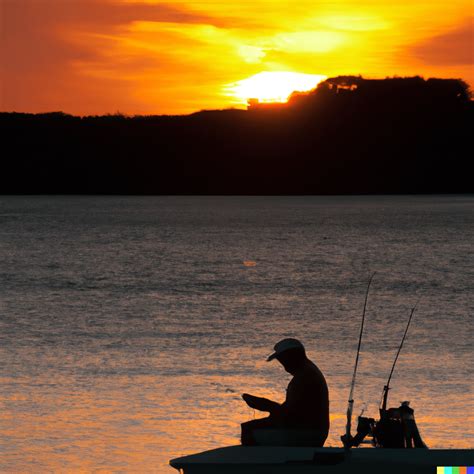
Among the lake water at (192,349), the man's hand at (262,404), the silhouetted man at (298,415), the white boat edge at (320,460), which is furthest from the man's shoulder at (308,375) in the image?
the lake water at (192,349)

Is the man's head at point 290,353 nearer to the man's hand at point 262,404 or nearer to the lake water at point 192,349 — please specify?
the man's hand at point 262,404

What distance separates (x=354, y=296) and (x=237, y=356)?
1846 cm

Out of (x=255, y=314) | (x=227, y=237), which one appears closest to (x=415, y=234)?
(x=227, y=237)

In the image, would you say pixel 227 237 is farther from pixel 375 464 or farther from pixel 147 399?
pixel 375 464

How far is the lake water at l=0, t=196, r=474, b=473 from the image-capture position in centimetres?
1286

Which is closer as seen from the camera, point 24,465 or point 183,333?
point 24,465

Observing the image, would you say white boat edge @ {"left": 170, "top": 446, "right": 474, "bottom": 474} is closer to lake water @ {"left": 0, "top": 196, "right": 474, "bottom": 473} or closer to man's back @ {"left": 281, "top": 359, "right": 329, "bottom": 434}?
man's back @ {"left": 281, "top": 359, "right": 329, "bottom": 434}

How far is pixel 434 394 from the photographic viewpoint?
15.6 m

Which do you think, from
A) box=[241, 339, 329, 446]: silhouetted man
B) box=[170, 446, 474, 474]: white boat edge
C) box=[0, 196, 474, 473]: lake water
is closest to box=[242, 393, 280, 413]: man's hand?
box=[241, 339, 329, 446]: silhouetted man

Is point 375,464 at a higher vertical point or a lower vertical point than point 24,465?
higher

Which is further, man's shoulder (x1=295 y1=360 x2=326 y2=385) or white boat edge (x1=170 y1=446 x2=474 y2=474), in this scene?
man's shoulder (x1=295 y1=360 x2=326 y2=385)

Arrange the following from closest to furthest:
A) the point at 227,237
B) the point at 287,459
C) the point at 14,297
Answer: the point at 287,459, the point at 14,297, the point at 227,237

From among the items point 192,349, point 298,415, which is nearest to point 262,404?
point 298,415

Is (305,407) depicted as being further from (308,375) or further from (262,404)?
(262,404)
